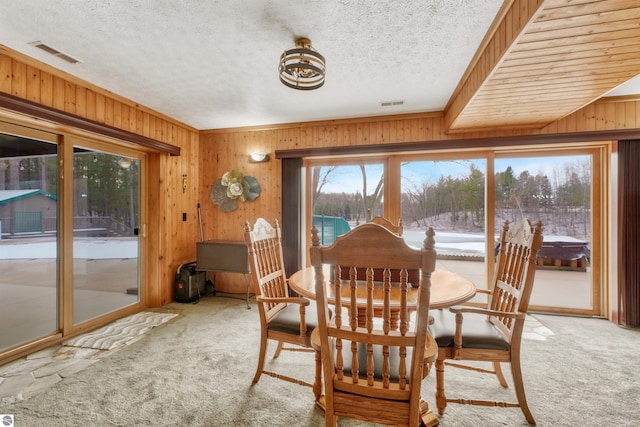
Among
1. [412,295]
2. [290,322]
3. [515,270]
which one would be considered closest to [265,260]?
[290,322]

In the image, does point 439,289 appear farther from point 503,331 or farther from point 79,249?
point 79,249

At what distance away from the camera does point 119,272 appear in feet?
11.9

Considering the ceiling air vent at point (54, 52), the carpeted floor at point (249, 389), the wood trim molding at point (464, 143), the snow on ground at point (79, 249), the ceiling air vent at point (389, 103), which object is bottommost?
the carpeted floor at point (249, 389)

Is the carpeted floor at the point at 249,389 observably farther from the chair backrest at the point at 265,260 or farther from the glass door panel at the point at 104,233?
the glass door panel at the point at 104,233

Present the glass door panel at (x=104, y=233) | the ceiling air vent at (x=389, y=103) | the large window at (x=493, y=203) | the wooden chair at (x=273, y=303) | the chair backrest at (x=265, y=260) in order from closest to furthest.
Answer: the wooden chair at (x=273, y=303)
the chair backrest at (x=265, y=260)
the glass door panel at (x=104, y=233)
the ceiling air vent at (x=389, y=103)
the large window at (x=493, y=203)

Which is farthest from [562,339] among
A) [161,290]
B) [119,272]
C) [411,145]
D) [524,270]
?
[119,272]

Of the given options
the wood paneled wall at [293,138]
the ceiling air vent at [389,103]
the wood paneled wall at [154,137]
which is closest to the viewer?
the wood paneled wall at [154,137]

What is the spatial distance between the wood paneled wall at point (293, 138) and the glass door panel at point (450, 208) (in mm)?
428

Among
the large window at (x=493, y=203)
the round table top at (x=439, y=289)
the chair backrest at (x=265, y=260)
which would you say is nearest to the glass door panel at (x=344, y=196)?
the large window at (x=493, y=203)

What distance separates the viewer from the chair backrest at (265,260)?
2096mm

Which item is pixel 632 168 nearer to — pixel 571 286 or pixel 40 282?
pixel 571 286

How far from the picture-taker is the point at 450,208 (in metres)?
3.86

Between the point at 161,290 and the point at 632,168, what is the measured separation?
572cm

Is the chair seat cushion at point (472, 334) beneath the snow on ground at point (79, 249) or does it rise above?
beneath
